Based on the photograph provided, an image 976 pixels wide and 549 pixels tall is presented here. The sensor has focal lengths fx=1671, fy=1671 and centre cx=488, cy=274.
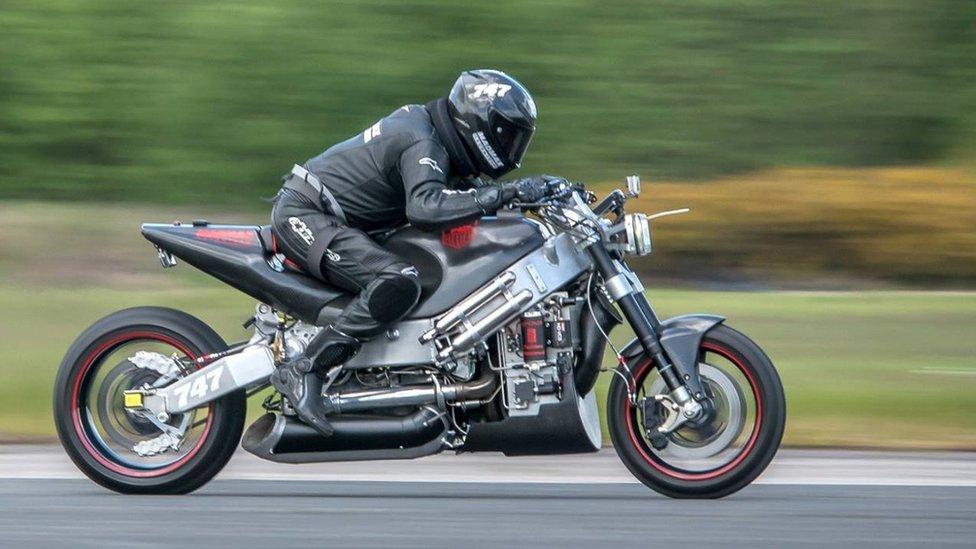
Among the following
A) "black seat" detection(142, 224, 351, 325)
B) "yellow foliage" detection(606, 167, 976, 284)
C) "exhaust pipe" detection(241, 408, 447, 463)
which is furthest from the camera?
"yellow foliage" detection(606, 167, 976, 284)

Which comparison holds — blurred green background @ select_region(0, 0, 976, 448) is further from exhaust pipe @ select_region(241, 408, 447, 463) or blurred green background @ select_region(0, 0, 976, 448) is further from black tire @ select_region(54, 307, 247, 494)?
exhaust pipe @ select_region(241, 408, 447, 463)

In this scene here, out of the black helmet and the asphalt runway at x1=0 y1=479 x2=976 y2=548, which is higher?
the black helmet

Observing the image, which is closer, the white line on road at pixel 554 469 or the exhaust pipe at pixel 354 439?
the exhaust pipe at pixel 354 439

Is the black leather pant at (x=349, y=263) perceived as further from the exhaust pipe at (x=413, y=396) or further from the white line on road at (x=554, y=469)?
the white line on road at (x=554, y=469)

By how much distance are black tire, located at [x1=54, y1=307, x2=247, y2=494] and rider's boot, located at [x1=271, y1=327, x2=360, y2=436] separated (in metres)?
0.30

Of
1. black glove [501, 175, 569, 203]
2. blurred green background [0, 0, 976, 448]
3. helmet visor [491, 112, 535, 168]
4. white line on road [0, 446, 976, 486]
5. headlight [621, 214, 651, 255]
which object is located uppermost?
blurred green background [0, 0, 976, 448]

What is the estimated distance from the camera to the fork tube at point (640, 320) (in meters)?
6.60

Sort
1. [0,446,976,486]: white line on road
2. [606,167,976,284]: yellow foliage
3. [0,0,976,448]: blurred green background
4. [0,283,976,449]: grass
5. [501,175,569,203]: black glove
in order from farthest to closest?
[0,0,976,448]: blurred green background, [606,167,976,284]: yellow foliage, [0,283,976,449]: grass, [0,446,976,486]: white line on road, [501,175,569,203]: black glove

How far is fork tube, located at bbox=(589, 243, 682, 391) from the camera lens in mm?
6602

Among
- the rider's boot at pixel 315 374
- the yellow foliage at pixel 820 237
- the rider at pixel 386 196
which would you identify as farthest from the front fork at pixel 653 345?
the yellow foliage at pixel 820 237

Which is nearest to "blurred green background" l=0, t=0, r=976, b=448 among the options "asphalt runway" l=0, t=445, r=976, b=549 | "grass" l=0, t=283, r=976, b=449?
"grass" l=0, t=283, r=976, b=449

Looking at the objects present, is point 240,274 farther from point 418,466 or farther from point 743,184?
point 743,184

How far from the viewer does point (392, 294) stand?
6.57 meters

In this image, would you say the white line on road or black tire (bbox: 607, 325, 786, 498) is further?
the white line on road
